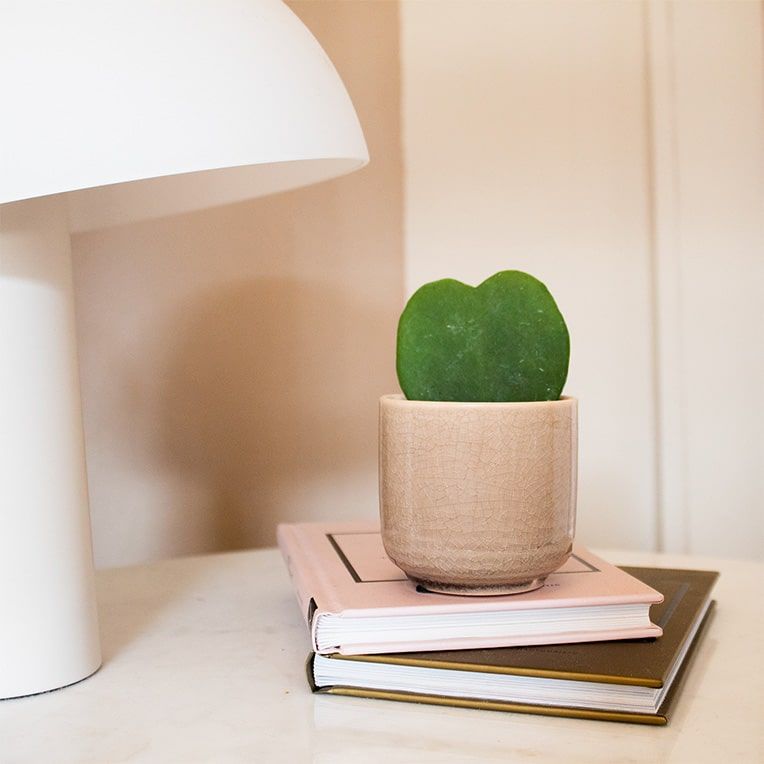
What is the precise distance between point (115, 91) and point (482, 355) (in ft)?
0.92

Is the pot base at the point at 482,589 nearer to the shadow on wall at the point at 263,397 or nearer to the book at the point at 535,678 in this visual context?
the book at the point at 535,678

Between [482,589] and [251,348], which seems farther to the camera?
[251,348]

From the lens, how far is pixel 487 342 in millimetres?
610

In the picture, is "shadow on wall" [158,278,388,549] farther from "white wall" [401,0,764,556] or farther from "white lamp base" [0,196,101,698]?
"white lamp base" [0,196,101,698]

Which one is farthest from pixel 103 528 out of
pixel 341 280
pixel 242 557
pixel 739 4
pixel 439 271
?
pixel 739 4

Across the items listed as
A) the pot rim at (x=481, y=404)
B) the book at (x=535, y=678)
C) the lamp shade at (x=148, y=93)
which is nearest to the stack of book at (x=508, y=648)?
the book at (x=535, y=678)

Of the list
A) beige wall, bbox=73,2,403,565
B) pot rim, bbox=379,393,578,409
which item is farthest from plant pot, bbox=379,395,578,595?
beige wall, bbox=73,2,403,565

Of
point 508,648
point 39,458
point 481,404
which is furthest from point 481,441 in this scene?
point 39,458

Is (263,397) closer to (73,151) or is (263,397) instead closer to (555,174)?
(555,174)

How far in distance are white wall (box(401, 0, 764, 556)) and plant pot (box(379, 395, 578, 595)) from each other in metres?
0.62

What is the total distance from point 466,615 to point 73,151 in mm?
348

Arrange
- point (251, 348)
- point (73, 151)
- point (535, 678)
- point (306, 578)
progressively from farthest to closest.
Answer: point (251, 348) < point (306, 578) < point (535, 678) < point (73, 151)

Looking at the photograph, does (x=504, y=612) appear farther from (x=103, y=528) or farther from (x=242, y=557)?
(x=103, y=528)

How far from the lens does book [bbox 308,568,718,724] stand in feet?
1.73
